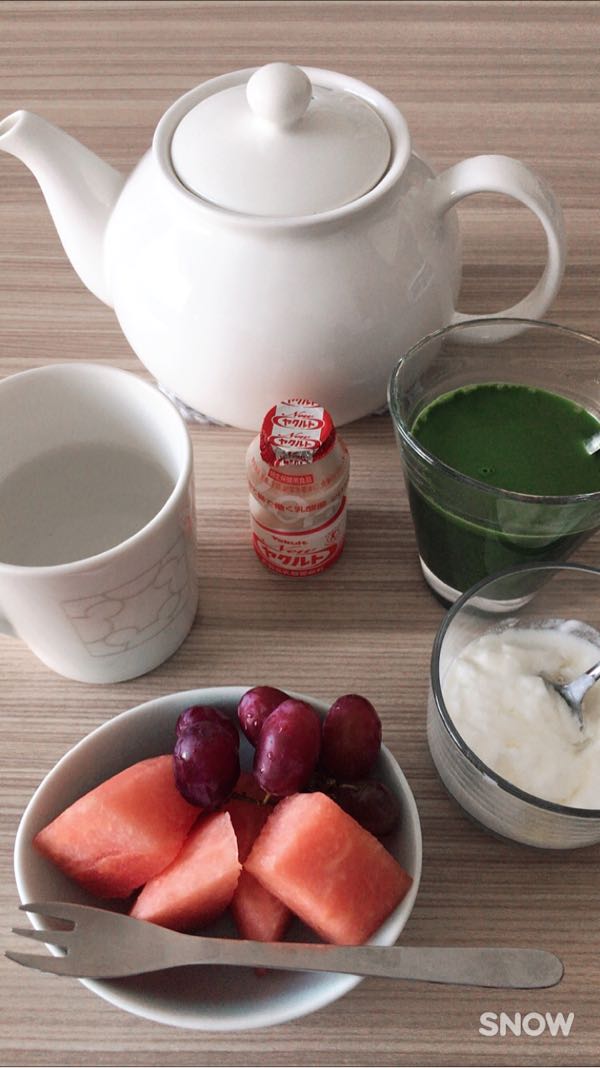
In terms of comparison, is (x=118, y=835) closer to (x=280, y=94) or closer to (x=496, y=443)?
(x=496, y=443)

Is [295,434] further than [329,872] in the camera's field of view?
Yes

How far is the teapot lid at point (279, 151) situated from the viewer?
654 mm

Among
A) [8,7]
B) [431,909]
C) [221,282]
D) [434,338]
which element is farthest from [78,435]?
[8,7]

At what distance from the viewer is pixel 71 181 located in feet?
2.41

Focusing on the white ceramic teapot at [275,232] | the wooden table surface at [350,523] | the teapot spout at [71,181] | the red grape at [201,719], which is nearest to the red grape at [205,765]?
the red grape at [201,719]

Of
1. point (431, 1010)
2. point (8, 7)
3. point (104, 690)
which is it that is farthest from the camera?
point (8, 7)

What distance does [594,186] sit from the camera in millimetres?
988

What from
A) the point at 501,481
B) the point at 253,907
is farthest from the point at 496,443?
the point at 253,907

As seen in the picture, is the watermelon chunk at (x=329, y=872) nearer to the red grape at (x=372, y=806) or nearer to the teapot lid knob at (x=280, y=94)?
the red grape at (x=372, y=806)

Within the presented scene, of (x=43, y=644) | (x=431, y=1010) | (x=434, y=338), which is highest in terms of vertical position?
(x=434, y=338)

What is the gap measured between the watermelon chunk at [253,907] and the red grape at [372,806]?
0.05 m

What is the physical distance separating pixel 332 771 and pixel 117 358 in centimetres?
44

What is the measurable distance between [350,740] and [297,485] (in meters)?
0.18

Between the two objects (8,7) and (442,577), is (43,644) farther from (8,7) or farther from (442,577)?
(8,7)
